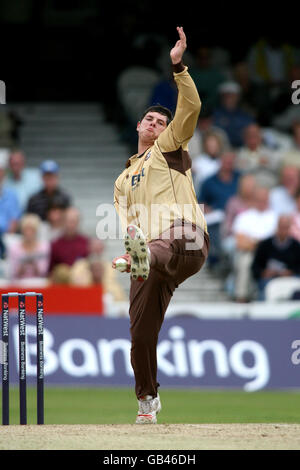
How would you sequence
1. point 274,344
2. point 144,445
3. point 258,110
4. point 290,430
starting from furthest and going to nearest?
1. point 258,110
2. point 274,344
3. point 290,430
4. point 144,445

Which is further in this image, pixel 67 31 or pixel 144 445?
pixel 67 31

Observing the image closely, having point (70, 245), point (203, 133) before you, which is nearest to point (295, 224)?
point (203, 133)

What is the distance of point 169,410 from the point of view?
36.6 ft

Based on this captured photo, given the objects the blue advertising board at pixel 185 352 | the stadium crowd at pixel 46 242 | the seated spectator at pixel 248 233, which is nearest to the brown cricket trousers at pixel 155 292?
the blue advertising board at pixel 185 352

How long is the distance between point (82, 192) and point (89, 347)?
4.59m

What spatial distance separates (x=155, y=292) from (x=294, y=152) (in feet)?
28.4

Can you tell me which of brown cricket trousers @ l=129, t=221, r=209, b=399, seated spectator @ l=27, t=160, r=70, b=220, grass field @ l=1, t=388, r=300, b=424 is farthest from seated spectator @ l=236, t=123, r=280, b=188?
brown cricket trousers @ l=129, t=221, r=209, b=399

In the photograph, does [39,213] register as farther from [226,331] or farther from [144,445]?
[144,445]

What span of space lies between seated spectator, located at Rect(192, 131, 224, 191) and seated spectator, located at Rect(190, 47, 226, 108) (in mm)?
1519

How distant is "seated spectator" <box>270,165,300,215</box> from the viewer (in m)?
16.0

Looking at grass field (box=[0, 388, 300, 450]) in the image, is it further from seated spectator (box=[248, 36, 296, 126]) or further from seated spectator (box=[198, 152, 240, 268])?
seated spectator (box=[248, 36, 296, 126])

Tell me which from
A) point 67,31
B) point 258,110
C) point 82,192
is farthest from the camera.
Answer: point 67,31

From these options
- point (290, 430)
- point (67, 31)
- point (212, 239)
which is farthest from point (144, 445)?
point (67, 31)

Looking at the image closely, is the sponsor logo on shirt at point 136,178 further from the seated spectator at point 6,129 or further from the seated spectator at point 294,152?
Result: the seated spectator at point 6,129
